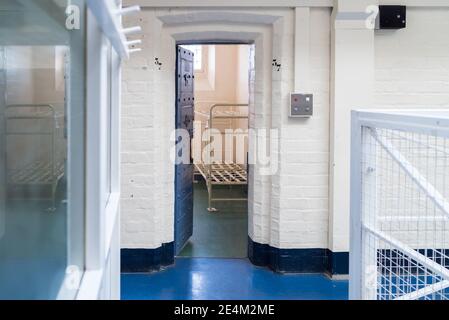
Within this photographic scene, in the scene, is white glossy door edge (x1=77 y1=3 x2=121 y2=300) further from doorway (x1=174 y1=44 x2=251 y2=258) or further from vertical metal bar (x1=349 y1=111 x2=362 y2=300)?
doorway (x1=174 y1=44 x2=251 y2=258)

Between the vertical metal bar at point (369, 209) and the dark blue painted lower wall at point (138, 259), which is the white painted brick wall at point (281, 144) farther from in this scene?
the vertical metal bar at point (369, 209)

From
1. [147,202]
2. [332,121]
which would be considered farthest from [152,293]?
[332,121]

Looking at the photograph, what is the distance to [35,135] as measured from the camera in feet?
3.58

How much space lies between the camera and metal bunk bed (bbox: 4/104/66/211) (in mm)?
920

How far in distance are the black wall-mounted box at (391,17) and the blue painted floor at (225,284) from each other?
7.39 ft

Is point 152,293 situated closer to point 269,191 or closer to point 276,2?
point 269,191

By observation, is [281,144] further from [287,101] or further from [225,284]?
[225,284]

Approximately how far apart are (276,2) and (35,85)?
3.80m

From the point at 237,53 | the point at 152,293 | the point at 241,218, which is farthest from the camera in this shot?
the point at 237,53

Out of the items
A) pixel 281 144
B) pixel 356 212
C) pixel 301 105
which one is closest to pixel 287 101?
pixel 301 105

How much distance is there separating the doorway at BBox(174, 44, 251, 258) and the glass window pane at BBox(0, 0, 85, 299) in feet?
12.0

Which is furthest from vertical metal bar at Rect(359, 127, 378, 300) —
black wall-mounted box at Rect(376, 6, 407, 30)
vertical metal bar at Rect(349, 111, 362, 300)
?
black wall-mounted box at Rect(376, 6, 407, 30)

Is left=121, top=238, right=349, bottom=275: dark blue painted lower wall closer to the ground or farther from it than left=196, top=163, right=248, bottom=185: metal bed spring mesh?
closer to the ground

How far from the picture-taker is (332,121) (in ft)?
15.2
